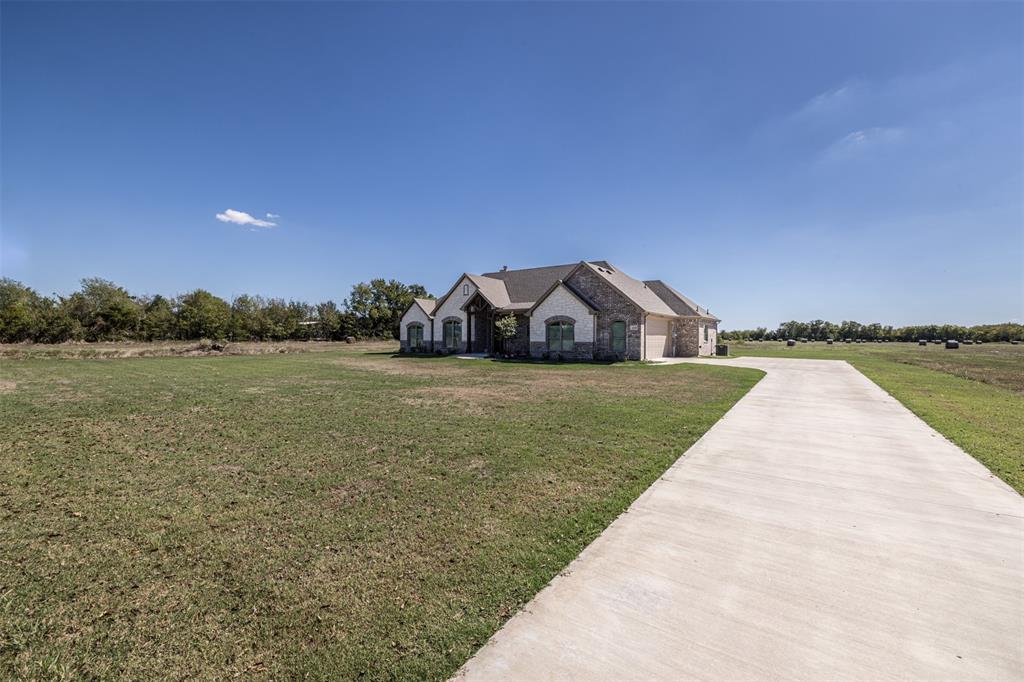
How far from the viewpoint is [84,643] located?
104 inches

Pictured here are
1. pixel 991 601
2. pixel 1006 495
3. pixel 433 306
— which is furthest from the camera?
pixel 433 306

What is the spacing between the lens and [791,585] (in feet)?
10.5

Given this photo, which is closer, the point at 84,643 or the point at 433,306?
the point at 84,643

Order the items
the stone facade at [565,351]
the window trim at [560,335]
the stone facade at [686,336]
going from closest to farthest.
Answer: the stone facade at [565,351] → the window trim at [560,335] → the stone facade at [686,336]

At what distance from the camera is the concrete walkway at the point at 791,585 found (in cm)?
245

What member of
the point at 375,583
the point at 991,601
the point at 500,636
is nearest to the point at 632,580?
the point at 500,636

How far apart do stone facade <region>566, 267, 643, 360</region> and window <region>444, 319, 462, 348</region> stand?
10070 millimetres

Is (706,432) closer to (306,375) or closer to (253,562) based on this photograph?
(253,562)

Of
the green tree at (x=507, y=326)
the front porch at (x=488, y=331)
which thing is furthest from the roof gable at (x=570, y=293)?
the front porch at (x=488, y=331)

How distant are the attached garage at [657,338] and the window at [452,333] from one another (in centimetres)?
1373

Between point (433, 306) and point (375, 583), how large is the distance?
31.4 m

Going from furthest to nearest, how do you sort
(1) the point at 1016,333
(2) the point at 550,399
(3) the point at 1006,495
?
1. (1) the point at 1016,333
2. (2) the point at 550,399
3. (3) the point at 1006,495

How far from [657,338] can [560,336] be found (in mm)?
6209

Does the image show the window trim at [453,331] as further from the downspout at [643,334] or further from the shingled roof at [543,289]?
the downspout at [643,334]
